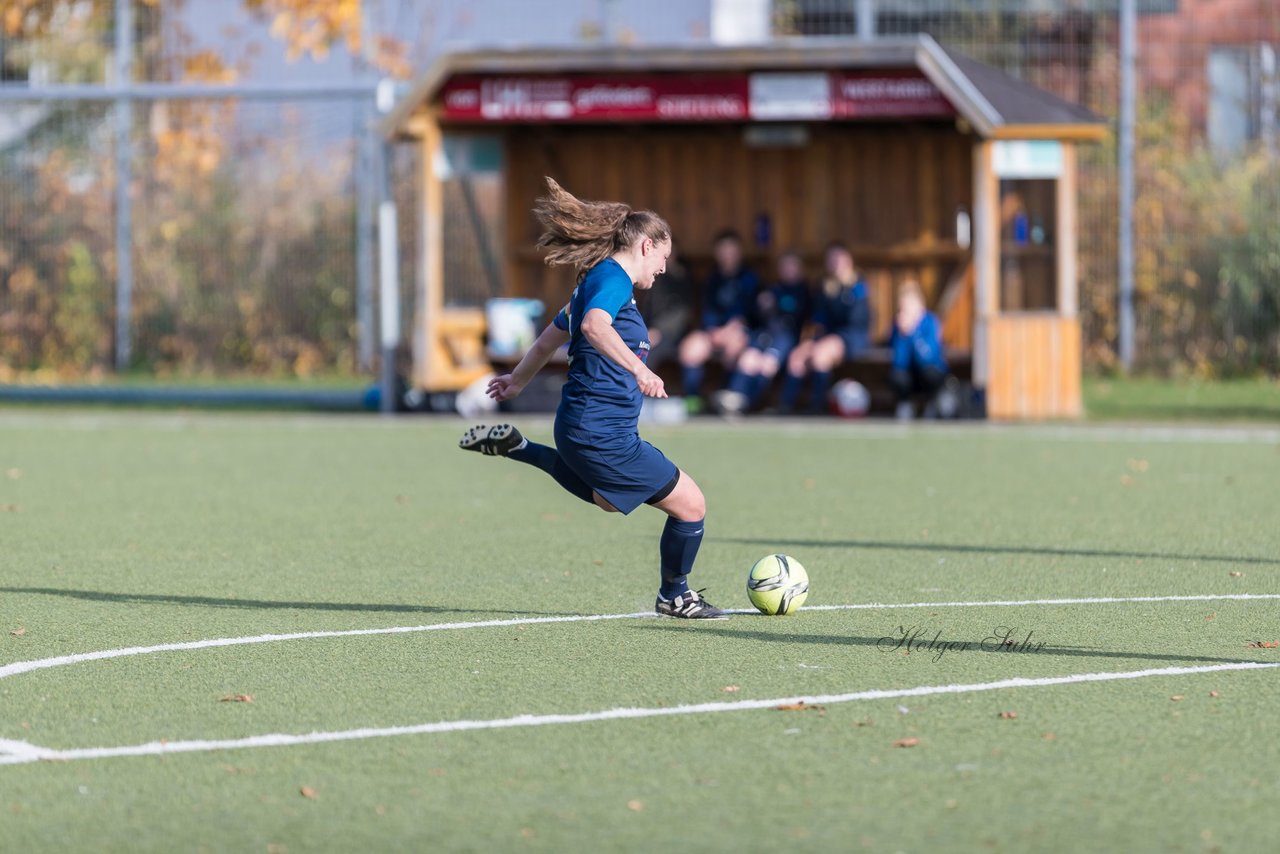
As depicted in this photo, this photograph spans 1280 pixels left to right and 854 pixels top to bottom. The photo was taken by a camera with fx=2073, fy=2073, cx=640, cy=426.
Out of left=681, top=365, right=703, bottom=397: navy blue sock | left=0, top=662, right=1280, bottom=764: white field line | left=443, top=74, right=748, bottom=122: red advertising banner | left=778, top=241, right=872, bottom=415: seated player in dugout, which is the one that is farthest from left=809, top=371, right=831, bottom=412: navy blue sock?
left=0, top=662, right=1280, bottom=764: white field line

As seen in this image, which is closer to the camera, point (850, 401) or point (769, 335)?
point (850, 401)

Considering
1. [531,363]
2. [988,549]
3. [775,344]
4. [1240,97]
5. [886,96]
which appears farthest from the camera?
[1240,97]

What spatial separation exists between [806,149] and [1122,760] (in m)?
15.4

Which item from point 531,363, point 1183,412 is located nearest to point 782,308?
point 1183,412

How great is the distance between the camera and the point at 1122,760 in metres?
5.43

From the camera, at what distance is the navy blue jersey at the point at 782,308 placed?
19.3 meters

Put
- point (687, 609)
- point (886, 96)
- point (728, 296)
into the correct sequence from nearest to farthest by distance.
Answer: point (687, 609)
point (886, 96)
point (728, 296)

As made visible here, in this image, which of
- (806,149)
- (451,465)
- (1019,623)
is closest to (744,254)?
(806,149)

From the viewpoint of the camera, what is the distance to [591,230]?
7625 mm

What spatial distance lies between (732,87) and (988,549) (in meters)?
9.67

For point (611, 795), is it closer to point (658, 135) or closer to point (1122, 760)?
point (1122, 760)

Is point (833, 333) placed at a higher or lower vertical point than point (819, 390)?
higher

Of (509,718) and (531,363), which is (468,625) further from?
(509,718)

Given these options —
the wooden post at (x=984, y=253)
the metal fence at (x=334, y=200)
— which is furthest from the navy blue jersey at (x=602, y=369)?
the metal fence at (x=334, y=200)
